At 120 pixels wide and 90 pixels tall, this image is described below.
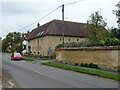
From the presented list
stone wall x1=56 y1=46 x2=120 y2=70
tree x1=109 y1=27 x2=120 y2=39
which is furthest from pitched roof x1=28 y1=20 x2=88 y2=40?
tree x1=109 y1=27 x2=120 y2=39

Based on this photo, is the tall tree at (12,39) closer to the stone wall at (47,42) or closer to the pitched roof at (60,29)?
the stone wall at (47,42)

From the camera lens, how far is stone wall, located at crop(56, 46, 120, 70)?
13.5 meters

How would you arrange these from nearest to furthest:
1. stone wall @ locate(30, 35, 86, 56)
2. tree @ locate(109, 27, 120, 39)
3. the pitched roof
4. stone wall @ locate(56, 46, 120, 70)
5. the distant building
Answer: stone wall @ locate(56, 46, 120, 70) < tree @ locate(109, 27, 120, 39) < stone wall @ locate(30, 35, 86, 56) < the distant building < the pitched roof

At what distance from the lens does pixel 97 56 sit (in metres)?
15.6

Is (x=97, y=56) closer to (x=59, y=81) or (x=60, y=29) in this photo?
(x=59, y=81)

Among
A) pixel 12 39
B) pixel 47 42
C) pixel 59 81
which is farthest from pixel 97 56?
pixel 12 39

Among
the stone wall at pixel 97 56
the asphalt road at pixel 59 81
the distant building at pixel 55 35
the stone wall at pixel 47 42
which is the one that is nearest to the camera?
the asphalt road at pixel 59 81

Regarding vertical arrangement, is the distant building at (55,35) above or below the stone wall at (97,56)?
above

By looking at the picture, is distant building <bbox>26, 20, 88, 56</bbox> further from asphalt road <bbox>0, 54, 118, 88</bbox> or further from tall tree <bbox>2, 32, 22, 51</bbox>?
tall tree <bbox>2, 32, 22, 51</bbox>

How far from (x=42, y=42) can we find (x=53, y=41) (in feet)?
12.8

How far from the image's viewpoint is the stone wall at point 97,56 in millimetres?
13500

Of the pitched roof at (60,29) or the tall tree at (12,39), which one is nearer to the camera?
the pitched roof at (60,29)

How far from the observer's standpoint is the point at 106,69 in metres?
14.4

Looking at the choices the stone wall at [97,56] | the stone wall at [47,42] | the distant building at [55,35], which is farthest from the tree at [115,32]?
the stone wall at [47,42]
